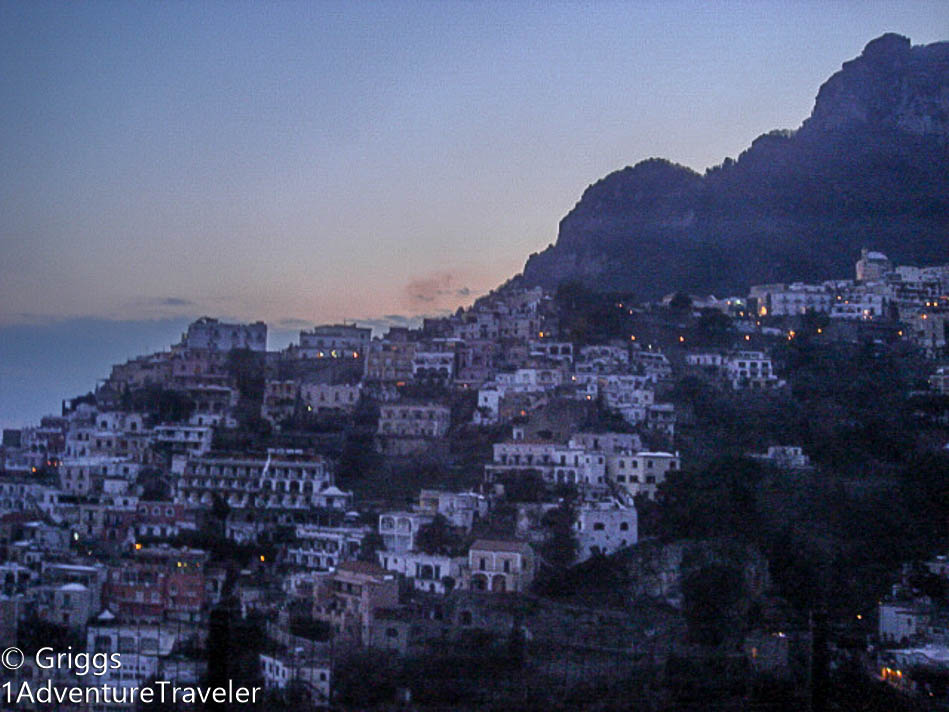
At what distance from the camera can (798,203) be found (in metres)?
32.5

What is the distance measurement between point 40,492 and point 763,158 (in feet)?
75.9

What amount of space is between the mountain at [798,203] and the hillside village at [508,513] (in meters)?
8.78

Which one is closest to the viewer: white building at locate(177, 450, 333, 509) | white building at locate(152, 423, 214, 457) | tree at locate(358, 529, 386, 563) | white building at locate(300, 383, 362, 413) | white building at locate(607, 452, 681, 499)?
tree at locate(358, 529, 386, 563)

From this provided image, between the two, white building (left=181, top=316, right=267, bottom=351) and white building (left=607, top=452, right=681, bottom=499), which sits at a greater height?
white building (left=181, top=316, right=267, bottom=351)

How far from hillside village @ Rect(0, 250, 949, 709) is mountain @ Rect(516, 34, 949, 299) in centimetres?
878

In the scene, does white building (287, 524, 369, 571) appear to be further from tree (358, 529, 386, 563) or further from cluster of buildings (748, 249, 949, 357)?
cluster of buildings (748, 249, 949, 357)

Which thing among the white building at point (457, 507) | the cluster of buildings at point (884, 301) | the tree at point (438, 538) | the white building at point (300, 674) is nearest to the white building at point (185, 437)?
the white building at point (457, 507)

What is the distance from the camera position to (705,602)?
12.2 metres

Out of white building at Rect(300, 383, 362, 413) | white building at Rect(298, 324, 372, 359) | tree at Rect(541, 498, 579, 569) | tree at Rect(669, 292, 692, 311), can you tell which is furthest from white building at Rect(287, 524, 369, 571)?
tree at Rect(669, 292, 692, 311)

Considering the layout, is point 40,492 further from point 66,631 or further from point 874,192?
point 874,192

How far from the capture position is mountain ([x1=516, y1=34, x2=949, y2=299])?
96.4 feet

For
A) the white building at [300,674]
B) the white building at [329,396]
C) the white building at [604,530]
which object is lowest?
the white building at [300,674]

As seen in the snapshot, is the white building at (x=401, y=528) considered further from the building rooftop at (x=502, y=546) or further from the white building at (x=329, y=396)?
the white building at (x=329, y=396)

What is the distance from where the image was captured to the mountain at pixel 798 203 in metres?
29.4
